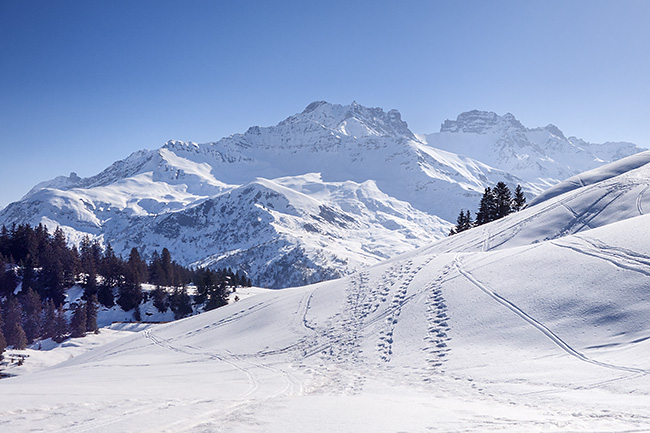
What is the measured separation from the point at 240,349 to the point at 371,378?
9742 mm

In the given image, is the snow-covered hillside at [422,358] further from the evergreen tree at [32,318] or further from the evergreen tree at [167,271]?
the evergreen tree at [167,271]

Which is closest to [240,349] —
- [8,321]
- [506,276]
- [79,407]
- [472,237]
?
[79,407]

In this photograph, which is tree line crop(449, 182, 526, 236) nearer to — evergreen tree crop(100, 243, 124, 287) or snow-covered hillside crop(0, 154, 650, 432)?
snow-covered hillside crop(0, 154, 650, 432)

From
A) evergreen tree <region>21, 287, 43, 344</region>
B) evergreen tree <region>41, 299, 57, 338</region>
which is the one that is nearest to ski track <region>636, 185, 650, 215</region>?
evergreen tree <region>41, 299, 57, 338</region>

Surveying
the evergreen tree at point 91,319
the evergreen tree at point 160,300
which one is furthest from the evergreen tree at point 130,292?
the evergreen tree at point 91,319

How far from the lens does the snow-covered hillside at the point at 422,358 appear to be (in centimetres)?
908

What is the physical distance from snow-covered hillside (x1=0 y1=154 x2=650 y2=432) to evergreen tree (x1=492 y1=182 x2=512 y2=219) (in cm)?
3425

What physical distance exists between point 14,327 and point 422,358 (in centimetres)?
6537

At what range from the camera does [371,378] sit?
570 inches

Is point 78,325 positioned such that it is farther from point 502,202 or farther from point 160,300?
point 502,202

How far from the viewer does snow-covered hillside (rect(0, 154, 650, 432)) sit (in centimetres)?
908

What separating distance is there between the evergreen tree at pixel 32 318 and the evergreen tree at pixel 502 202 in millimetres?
76871

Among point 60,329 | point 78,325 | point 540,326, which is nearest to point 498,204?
point 540,326

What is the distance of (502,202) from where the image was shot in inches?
2466
